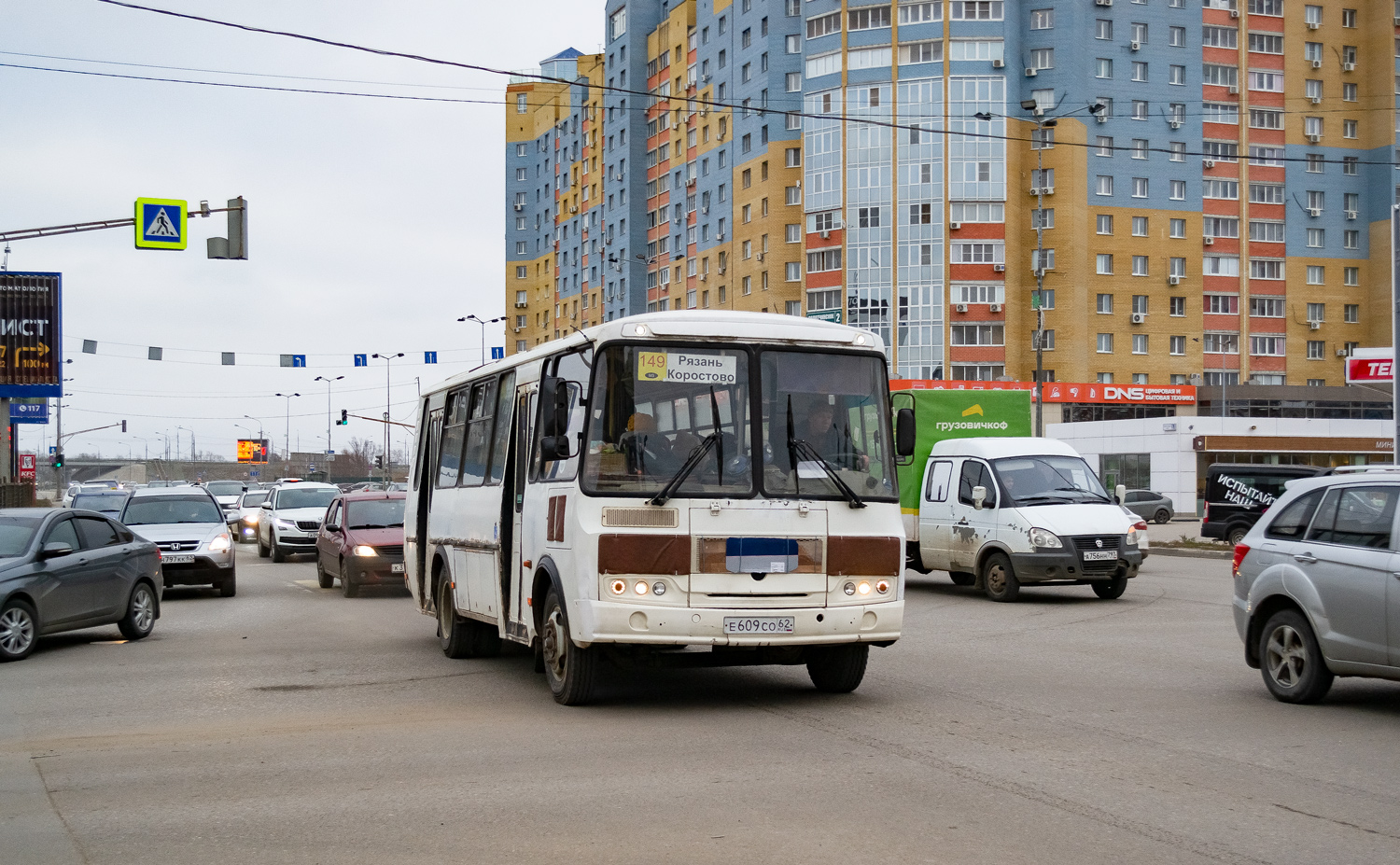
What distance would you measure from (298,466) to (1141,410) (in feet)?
327

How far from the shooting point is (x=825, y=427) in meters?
9.97

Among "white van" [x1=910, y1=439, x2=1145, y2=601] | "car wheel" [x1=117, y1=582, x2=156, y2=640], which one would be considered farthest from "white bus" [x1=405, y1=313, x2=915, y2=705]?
"white van" [x1=910, y1=439, x2=1145, y2=601]

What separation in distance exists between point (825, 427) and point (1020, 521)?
977 centimetres

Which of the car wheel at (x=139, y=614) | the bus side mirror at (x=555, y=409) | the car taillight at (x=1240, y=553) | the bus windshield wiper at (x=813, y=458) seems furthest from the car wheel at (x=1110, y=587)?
the car wheel at (x=139, y=614)

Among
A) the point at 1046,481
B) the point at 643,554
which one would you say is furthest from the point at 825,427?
the point at 1046,481

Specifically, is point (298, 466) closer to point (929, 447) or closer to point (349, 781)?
point (929, 447)

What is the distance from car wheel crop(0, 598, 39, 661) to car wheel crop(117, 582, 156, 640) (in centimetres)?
170

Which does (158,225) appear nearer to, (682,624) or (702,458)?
(702,458)

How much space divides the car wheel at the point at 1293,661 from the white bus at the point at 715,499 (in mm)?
2665

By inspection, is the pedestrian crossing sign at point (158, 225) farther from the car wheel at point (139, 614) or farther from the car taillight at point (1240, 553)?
the car taillight at point (1240, 553)

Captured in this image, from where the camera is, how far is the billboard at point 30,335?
44.0 m

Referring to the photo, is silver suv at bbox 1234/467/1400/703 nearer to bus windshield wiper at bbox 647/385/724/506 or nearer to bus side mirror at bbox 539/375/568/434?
bus windshield wiper at bbox 647/385/724/506

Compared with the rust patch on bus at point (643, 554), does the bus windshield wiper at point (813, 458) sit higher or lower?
higher

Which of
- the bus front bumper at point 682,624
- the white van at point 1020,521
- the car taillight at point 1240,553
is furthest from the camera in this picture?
the white van at point 1020,521
